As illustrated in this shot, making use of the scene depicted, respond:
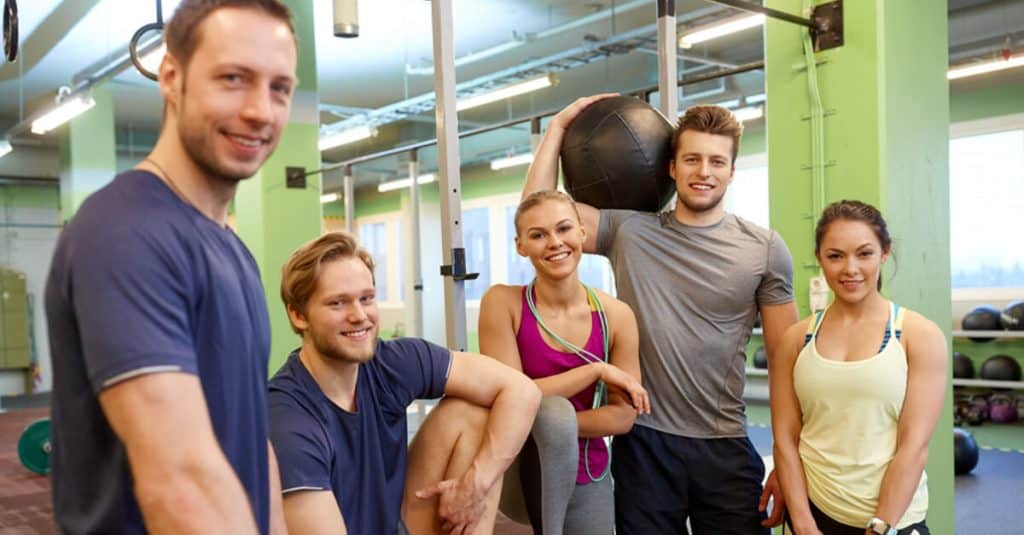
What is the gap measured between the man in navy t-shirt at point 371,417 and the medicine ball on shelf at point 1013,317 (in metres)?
6.24

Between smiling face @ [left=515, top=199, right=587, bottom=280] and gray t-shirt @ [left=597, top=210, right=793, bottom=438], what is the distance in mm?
245

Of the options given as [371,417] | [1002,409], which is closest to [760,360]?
[1002,409]

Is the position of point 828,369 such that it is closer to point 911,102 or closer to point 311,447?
point 311,447

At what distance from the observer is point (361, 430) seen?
5.45 ft

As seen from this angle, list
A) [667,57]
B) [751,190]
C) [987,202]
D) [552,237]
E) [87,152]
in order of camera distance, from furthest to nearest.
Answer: [751,190], [87,152], [987,202], [667,57], [552,237]

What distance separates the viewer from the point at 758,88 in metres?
7.93

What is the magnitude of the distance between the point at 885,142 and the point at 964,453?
9.79 feet

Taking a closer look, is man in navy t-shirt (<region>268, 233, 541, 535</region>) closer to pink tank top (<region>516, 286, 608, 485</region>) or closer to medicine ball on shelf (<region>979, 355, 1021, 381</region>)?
pink tank top (<region>516, 286, 608, 485</region>)

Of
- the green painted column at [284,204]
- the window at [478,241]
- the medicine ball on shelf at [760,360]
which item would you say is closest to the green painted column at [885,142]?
the green painted column at [284,204]

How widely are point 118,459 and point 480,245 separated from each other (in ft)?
38.2

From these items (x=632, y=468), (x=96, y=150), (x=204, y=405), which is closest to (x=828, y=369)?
(x=632, y=468)

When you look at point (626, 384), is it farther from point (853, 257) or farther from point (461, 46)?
point (461, 46)

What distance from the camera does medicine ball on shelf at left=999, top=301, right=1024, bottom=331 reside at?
6656mm

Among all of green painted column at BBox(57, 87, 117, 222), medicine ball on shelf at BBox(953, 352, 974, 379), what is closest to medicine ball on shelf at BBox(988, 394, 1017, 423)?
medicine ball on shelf at BBox(953, 352, 974, 379)
